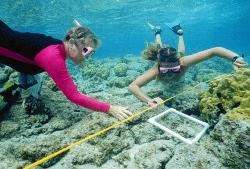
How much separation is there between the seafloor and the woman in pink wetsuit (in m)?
0.54

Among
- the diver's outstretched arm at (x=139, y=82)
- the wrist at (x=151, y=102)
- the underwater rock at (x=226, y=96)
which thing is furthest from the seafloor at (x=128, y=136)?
the diver's outstretched arm at (x=139, y=82)

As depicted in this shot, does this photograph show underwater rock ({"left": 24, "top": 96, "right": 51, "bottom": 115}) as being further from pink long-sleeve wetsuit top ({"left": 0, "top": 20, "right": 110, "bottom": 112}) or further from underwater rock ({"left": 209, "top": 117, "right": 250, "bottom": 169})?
underwater rock ({"left": 209, "top": 117, "right": 250, "bottom": 169})

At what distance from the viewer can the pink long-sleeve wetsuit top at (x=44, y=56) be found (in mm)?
3680

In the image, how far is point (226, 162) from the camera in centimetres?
308

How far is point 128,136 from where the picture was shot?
4.05 m

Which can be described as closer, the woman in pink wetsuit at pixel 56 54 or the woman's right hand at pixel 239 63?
the woman in pink wetsuit at pixel 56 54

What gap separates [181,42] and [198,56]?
3034 mm

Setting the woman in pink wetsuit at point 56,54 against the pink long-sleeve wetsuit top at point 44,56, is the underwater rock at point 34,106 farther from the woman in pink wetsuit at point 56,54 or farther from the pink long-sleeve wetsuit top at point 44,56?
the pink long-sleeve wetsuit top at point 44,56

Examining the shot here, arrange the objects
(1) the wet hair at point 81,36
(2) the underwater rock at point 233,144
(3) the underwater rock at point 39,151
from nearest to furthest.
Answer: (2) the underwater rock at point 233,144, (3) the underwater rock at point 39,151, (1) the wet hair at point 81,36

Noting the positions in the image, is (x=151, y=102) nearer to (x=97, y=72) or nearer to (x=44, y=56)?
(x=44, y=56)

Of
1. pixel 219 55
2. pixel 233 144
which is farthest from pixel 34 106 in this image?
pixel 219 55

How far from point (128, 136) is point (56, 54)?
6.46 feet

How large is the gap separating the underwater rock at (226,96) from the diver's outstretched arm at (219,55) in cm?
120

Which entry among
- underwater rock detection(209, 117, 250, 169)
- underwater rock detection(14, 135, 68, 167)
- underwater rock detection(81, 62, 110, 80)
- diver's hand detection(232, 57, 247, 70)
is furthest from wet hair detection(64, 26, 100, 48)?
underwater rock detection(81, 62, 110, 80)
